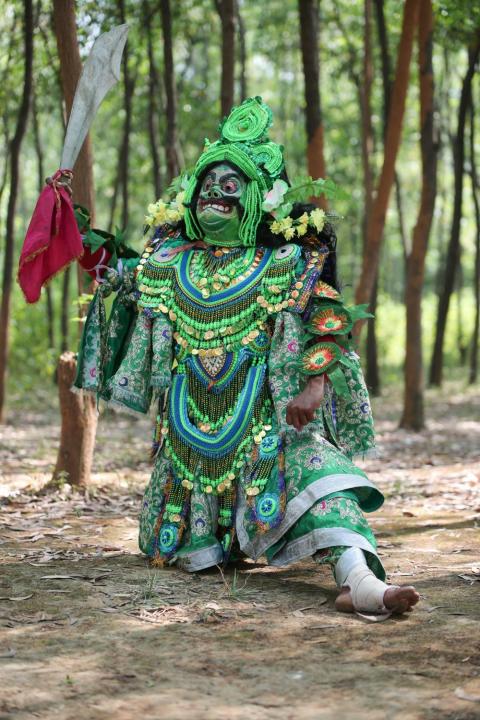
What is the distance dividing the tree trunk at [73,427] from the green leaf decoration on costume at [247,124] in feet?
7.73

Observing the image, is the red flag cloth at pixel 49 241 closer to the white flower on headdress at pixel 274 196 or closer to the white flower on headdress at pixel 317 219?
the white flower on headdress at pixel 274 196

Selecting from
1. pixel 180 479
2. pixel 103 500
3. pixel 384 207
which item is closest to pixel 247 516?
pixel 180 479

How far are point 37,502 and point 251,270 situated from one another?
8.84ft

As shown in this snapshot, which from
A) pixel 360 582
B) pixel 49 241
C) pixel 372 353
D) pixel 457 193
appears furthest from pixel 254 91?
pixel 360 582

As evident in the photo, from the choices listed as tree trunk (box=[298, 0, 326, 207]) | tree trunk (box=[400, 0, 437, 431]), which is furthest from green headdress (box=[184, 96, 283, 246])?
tree trunk (box=[400, 0, 437, 431])

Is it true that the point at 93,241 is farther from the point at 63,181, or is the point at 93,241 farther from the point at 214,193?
the point at 214,193

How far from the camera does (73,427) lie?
6.78 m

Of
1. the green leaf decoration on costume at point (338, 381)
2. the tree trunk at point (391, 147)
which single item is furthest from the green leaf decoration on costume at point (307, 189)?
the tree trunk at point (391, 147)

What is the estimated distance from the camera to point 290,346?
464 cm

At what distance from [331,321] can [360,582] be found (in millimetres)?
1225

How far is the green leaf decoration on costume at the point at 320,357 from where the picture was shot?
446 centimetres

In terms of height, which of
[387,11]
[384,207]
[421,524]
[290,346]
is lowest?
[421,524]

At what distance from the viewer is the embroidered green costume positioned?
14.9ft

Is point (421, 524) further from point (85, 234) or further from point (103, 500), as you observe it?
point (85, 234)
